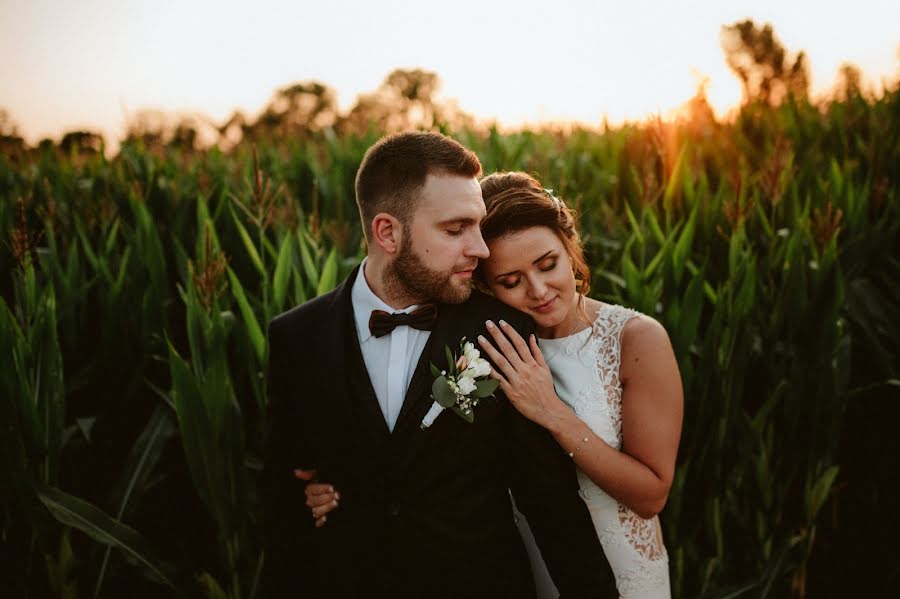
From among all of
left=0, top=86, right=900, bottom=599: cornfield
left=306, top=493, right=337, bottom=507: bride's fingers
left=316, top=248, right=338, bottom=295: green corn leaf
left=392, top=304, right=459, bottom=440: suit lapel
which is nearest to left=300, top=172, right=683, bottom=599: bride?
left=306, top=493, right=337, bottom=507: bride's fingers

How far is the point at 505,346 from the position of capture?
1697 mm

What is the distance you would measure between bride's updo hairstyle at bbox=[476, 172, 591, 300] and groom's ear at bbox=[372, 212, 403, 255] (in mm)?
277

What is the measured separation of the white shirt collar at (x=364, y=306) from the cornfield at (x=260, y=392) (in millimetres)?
471

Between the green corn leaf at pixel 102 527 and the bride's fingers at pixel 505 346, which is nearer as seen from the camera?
the bride's fingers at pixel 505 346

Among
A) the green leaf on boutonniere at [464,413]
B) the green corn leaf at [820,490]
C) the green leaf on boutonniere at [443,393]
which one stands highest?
the green leaf on boutonniere at [443,393]

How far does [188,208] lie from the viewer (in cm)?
365

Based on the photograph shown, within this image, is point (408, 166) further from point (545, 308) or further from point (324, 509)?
point (324, 509)

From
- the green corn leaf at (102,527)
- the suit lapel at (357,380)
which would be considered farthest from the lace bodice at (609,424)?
the green corn leaf at (102,527)

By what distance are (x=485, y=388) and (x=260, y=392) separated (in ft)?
3.04

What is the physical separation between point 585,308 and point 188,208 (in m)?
2.58

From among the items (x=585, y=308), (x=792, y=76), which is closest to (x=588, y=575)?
(x=585, y=308)

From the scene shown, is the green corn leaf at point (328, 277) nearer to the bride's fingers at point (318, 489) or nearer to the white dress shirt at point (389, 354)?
the white dress shirt at point (389, 354)

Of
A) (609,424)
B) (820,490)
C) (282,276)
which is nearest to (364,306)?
(282,276)

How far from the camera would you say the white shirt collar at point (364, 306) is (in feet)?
5.67
